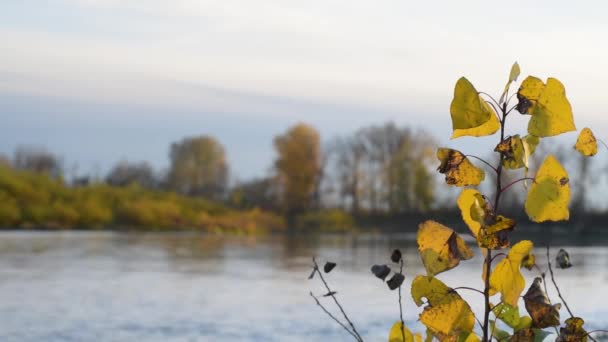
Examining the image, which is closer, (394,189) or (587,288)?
(587,288)

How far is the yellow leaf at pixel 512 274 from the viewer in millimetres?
1011

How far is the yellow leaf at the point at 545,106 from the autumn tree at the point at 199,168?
28.0m

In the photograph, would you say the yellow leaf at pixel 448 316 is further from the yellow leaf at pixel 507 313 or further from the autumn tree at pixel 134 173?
the autumn tree at pixel 134 173

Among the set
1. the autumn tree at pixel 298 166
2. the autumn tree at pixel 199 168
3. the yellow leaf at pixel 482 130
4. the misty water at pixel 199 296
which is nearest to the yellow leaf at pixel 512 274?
the yellow leaf at pixel 482 130

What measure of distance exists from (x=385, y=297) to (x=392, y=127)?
21310 mm

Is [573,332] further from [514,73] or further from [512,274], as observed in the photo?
[514,73]

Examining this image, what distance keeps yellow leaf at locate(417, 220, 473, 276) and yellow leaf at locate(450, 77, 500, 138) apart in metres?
0.11

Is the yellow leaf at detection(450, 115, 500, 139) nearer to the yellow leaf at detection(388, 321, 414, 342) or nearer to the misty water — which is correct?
the yellow leaf at detection(388, 321, 414, 342)

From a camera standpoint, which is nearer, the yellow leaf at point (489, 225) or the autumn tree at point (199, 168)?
the yellow leaf at point (489, 225)

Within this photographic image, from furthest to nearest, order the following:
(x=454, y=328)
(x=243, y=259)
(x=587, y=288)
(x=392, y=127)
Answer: (x=392, y=127), (x=243, y=259), (x=587, y=288), (x=454, y=328)

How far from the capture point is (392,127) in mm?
28297

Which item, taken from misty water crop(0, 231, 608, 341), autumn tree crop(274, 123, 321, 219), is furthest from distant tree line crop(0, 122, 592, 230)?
misty water crop(0, 231, 608, 341)

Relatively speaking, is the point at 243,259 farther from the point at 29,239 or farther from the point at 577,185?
the point at 577,185

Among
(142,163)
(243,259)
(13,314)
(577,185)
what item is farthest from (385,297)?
(142,163)
